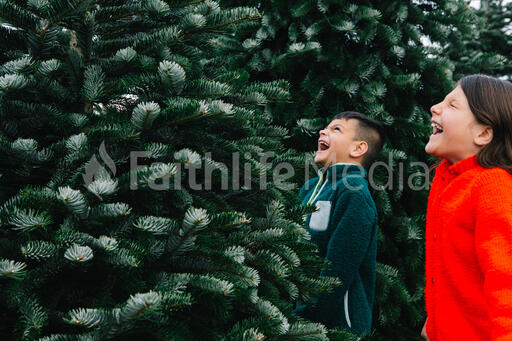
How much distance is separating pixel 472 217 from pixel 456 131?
396 millimetres

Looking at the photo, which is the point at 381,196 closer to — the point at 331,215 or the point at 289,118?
the point at 331,215

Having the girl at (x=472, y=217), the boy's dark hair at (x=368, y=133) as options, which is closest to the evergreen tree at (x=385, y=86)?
the boy's dark hair at (x=368, y=133)

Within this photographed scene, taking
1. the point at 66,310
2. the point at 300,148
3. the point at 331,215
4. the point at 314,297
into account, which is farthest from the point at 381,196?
the point at 66,310

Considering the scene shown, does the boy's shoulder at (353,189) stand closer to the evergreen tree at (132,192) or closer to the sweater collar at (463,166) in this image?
the sweater collar at (463,166)

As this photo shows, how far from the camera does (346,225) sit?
2.36 metres

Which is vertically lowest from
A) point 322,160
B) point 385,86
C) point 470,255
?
point 470,255

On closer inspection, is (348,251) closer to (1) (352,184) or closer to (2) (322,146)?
(1) (352,184)

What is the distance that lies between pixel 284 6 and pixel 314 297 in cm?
235

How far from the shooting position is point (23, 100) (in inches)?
56.0

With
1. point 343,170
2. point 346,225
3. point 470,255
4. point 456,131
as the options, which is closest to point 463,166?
point 456,131

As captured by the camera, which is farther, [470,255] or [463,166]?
[463,166]

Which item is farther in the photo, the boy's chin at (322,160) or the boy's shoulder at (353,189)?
the boy's chin at (322,160)

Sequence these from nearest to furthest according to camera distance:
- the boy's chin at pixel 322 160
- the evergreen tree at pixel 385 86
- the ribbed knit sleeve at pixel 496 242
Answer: the ribbed knit sleeve at pixel 496 242
the boy's chin at pixel 322 160
the evergreen tree at pixel 385 86

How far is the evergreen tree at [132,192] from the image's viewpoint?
1124 millimetres
